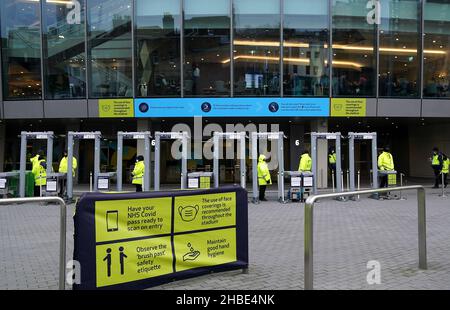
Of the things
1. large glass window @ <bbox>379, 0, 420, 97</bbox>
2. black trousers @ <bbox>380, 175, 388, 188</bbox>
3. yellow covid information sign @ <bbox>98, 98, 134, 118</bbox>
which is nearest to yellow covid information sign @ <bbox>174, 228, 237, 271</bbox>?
black trousers @ <bbox>380, 175, 388, 188</bbox>

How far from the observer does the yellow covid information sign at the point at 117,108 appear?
23062 mm

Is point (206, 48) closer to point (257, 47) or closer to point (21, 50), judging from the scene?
point (257, 47)

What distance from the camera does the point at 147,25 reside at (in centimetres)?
2331

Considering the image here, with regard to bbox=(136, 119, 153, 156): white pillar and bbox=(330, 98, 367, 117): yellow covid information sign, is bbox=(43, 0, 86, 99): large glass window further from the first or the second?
bbox=(330, 98, 367, 117): yellow covid information sign

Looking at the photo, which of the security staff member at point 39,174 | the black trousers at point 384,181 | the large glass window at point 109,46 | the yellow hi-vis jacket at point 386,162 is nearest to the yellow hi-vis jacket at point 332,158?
the black trousers at point 384,181

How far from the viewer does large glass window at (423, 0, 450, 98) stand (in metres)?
23.7

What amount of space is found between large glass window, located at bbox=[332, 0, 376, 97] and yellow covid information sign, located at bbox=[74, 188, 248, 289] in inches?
695

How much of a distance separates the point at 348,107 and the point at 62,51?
14.5 metres

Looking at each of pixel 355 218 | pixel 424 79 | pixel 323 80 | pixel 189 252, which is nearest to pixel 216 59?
pixel 323 80

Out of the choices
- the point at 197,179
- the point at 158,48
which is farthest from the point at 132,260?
the point at 158,48

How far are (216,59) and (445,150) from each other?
15.0 m

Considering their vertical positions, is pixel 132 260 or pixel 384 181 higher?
pixel 132 260

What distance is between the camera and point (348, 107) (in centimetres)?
2298
